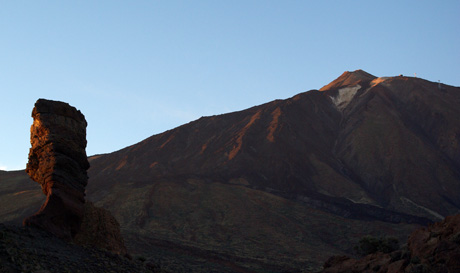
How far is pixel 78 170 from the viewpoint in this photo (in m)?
23.7

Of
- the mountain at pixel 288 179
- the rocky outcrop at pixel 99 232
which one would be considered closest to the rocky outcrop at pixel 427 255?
the rocky outcrop at pixel 99 232

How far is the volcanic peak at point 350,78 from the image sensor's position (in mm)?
171125

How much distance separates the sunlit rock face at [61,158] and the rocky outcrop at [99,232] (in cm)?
56

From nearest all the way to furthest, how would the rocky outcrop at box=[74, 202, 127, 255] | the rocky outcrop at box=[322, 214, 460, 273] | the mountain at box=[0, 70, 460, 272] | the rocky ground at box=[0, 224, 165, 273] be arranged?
the rocky ground at box=[0, 224, 165, 273] < the rocky outcrop at box=[322, 214, 460, 273] < the rocky outcrop at box=[74, 202, 127, 255] < the mountain at box=[0, 70, 460, 272]

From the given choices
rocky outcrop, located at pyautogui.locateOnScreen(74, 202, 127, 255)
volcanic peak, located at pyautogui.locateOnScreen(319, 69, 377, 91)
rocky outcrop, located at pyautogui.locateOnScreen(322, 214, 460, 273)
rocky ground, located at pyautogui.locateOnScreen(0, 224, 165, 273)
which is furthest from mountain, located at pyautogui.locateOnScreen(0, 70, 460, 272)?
rocky ground, located at pyautogui.locateOnScreen(0, 224, 165, 273)

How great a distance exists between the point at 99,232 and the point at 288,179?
261 ft

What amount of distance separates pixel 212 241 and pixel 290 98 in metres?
86.7

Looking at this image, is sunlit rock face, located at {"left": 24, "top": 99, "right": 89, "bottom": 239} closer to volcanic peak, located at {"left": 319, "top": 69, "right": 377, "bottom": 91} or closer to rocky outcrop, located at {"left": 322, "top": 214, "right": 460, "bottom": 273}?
rocky outcrop, located at {"left": 322, "top": 214, "right": 460, "bottom": 273}

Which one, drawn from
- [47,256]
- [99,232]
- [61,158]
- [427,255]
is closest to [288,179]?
[427,255]

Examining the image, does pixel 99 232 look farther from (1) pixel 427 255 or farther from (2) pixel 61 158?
(1) pixel 427 255

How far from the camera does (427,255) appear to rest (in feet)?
74.0

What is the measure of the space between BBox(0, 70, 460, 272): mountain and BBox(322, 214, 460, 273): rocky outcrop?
19.0 m

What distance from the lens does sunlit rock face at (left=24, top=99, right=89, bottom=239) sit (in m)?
21.9

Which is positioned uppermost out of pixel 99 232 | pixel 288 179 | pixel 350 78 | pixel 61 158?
pixel 350 78
